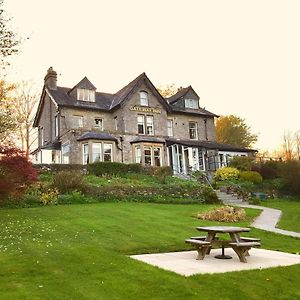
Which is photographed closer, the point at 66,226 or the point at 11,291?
the point at 11,291

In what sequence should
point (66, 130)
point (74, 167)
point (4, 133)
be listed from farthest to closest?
point (66, 130) → point (74, 167) → point (4, 133)

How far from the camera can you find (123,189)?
2412 centimetres

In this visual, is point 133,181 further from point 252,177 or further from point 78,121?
point 78,121

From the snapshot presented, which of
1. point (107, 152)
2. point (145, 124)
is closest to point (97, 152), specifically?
point (107, 152)

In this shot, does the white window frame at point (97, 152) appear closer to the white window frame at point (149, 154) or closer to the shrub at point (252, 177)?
the white window frame at point (149, 154)

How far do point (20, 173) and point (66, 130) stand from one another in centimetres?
1964

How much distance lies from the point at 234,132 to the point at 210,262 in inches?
2131

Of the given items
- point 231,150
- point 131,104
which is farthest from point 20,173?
point 231,150

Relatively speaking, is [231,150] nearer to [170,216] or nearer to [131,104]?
[131,104]

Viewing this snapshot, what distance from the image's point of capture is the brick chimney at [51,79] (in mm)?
39156

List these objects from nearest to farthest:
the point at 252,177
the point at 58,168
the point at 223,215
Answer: the point at 223,215
the point at 58,168
the point at 252,177

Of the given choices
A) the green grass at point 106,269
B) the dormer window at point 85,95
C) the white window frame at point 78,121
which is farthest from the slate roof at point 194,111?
the green grass at point 106,269

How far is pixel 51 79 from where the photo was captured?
1548 inches

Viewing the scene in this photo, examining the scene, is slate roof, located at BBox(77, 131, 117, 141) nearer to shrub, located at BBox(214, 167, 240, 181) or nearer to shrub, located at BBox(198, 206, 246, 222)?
shrub, located at BBox(214, 167, 240, 181)
